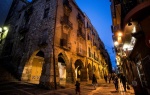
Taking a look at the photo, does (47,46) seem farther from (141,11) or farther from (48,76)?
(141,11)

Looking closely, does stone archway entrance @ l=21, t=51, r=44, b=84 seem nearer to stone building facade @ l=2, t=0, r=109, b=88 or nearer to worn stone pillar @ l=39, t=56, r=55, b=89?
stone building facade @ l=2, t=0, r=109, b=88

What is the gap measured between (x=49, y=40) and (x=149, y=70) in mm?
12465

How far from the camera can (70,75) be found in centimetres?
1795

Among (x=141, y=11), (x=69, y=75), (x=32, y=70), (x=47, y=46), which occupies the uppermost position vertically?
(x=141, y=11)

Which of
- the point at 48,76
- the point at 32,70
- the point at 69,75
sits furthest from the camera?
the point at 32,70

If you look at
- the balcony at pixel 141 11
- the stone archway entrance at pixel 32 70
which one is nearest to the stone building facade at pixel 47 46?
the stone archway entrance at pixel 32 70

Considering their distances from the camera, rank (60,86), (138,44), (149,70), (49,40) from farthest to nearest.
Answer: (49,40) < (60,86) < (138,44) < (149,70)

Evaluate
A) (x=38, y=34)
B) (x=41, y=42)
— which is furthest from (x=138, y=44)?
(x=38, y=34)

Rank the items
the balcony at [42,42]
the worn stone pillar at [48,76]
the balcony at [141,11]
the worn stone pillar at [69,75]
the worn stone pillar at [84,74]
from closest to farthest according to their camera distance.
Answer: the balcony at [141,11] → the worn stone pillar at [48,76] → the balcony at [42,42] → the worn stone pillar at [69,75] → the worn stone pillar at [84,74]

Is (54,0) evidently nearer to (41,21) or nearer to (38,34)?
(41,21)

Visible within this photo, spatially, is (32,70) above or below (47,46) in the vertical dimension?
below

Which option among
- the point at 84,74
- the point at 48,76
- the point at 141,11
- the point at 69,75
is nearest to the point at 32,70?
the point at 69,75

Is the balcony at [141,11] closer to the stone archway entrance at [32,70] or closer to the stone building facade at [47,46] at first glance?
the stone building facade at [47,46]

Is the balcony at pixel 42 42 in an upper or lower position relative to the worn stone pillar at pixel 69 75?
upper
